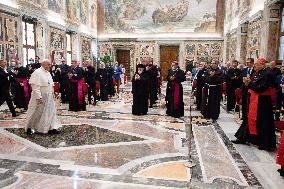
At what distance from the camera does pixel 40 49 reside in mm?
12578

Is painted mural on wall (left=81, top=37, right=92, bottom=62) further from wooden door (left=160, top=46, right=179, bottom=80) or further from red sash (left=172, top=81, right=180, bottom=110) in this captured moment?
red sash (left=172, top=81, right=180, bottom=110)

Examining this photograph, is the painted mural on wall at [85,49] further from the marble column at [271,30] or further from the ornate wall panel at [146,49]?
the marble column at [271,30]

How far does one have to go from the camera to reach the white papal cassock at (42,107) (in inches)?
227

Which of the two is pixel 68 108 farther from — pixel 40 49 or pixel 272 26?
pixel 272 26

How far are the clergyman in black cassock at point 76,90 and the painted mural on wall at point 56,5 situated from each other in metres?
5.96

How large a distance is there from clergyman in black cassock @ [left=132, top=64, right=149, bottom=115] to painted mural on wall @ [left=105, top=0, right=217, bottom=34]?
13348 mm

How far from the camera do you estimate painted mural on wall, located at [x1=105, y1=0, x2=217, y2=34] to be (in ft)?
67.6

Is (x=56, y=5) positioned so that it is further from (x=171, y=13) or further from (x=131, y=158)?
(x=131, y=158)

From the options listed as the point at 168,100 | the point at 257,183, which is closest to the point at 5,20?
the point at 168,100

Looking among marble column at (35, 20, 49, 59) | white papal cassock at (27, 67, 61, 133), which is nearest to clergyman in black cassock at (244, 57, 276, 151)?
white papal cassock at (27, 67, 61, 133)

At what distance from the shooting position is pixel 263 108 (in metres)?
5.16

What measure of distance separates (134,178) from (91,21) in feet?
58.5

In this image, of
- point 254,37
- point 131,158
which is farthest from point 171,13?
point 131,158

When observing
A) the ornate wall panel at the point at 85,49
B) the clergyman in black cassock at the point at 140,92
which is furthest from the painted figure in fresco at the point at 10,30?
the ornate wall panel at the point at 85,49
